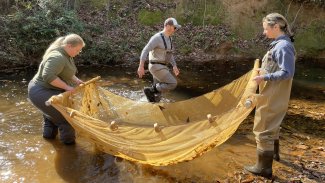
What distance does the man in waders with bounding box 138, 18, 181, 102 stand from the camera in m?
7.09

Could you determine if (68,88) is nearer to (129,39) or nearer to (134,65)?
Answer: (134,65)

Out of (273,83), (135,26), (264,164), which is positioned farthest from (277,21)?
(135,26)

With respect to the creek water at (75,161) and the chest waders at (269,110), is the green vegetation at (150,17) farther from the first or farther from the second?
the chest waders at (269,110)

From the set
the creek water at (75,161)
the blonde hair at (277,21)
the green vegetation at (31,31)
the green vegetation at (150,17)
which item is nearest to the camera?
the blonde hair at (277,21)

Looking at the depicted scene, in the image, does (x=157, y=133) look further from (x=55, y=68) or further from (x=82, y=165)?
(x=55, y=68)

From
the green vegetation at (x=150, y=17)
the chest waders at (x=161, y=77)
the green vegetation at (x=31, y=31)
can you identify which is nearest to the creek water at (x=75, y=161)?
the chest waders at (x=161, y=77)

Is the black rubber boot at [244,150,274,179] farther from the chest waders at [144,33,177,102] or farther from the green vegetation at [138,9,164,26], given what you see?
the green vegetation at [138,9,164,26]

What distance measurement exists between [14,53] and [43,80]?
245 inches

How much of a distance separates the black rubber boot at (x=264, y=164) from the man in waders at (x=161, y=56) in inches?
113

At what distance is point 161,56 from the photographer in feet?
23.8

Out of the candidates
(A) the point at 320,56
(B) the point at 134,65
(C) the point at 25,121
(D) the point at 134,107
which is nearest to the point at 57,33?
(B) the point at 134,65

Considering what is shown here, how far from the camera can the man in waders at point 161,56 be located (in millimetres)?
7094

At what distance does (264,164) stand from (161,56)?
3.19 m

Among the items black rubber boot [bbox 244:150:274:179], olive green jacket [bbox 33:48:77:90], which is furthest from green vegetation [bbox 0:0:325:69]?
black rubber boot [bbox 244:150:274:179]
